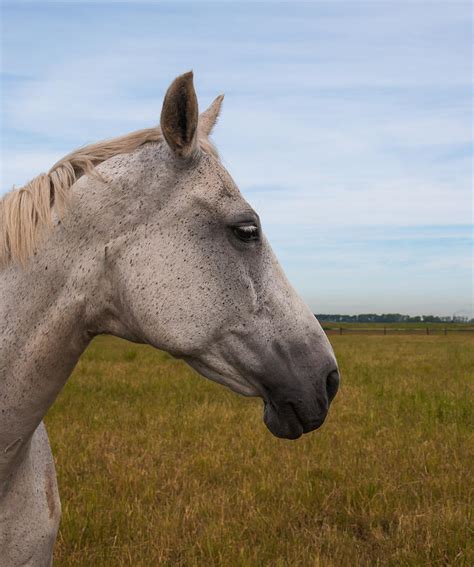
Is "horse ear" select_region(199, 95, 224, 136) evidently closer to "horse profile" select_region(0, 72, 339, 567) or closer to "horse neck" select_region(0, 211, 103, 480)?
"horse profile" select_region(0, 72, 339, 567)

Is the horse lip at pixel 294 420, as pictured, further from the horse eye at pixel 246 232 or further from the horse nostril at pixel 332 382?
the horse eye at pixel 246 232

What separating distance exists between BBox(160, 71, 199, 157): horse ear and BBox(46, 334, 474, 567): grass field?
9.08 ft

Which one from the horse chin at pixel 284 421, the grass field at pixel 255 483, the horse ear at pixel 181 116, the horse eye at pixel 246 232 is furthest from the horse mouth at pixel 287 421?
the grass field at pixel 255 483

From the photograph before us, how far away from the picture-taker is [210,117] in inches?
101

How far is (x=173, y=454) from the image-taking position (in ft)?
20.1

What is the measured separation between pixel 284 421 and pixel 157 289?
0.67 meters

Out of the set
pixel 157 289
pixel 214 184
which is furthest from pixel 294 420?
pixel 214 184

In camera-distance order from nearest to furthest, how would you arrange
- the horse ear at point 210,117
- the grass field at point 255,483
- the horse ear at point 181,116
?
the horse ear at point 181,116
the horse ear at point 210,117
the grass field at point 255,483

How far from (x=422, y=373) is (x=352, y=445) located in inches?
299

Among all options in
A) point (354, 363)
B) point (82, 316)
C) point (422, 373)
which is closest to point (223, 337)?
point (82, 316)

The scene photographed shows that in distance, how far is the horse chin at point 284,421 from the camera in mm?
2117

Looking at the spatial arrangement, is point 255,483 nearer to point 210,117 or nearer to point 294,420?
point 294,420

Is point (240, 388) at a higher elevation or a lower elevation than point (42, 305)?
lower

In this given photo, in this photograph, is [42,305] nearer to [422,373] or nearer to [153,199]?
[153,199]
